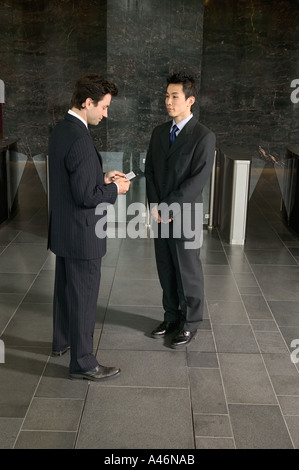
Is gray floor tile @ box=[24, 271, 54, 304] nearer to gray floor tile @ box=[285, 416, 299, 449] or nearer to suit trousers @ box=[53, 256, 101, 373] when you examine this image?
suit trousers @ box=[53, 256, 101, 373]

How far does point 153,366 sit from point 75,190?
129cm

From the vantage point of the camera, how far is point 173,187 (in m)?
3.84

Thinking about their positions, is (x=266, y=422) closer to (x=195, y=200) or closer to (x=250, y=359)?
(x=250, y=359)

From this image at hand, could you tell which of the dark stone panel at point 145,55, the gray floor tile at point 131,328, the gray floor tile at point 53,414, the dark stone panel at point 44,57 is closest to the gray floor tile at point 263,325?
the gray floor tile at point 131,328

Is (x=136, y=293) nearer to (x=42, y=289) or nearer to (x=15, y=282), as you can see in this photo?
(x=42, y=289)

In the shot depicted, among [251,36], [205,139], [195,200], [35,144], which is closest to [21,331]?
[195,200]

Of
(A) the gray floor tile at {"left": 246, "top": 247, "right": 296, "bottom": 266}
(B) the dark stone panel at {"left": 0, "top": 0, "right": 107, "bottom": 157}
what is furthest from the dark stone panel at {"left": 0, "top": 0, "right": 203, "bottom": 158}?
(A) the gray floor tile at {"left": 246, "top": 247, "right": 296, "bottom": 266}

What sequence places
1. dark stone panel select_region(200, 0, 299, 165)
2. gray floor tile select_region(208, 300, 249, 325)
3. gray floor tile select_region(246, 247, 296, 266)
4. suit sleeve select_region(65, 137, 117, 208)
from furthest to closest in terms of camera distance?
dark stone panel select_region(200, 0, 299, 165) → gray floor tile select_region(246, 247, 296, 266) → gray floor tile select_region(208, 300, 249, 325) → suit sleeve select_region(65, 137, 117, 208)

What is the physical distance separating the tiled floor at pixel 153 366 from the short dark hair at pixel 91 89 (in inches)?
65.3

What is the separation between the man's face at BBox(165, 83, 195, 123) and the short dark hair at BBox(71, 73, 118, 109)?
58 centimetres

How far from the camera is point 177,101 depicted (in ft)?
12.1

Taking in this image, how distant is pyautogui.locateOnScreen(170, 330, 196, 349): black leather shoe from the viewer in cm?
396

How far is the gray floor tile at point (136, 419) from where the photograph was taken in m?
2.89

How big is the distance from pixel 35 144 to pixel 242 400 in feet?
30.8
